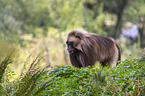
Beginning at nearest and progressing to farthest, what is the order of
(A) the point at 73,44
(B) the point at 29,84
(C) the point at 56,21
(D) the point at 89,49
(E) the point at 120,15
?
(B) the point at 29,84 → (D) the point at 89,49 → (A) the point at 73,44 → (C) the point at 56,21 → (E) the point at 120,15

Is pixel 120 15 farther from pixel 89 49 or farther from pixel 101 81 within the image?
pixel 101 81

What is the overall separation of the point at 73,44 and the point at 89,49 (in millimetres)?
480

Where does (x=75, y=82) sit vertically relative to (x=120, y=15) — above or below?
below


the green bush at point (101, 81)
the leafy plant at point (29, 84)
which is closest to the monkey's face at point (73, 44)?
the green bush at point (101, 81)

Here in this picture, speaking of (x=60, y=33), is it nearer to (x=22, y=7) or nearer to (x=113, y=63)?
(x=22, y=7)

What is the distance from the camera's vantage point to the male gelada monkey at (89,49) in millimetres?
5973

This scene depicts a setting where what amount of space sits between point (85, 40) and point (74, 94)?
2417 millimetres

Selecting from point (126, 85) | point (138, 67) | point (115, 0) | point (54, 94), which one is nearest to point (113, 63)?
point (138, 67)

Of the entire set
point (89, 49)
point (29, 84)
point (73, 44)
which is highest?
point (73, 44)

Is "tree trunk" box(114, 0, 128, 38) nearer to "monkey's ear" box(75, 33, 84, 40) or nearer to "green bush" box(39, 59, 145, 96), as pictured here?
"monkey's ear" box(75, 33, 84, 40)

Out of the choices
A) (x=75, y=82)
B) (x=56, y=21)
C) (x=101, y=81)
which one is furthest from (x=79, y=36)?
(x=56, y=21)

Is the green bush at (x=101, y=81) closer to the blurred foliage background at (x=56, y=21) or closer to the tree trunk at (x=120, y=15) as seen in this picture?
the blurred foliage background at (x=56, y=21)

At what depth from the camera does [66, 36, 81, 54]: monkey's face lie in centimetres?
604

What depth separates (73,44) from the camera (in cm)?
607
